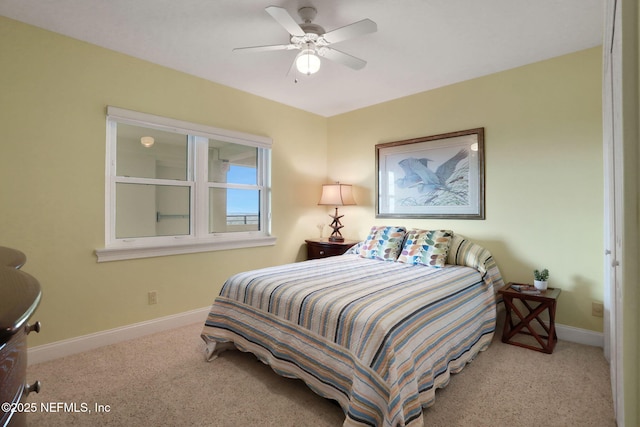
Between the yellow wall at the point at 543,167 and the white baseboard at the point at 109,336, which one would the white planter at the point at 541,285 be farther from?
the white baseboard at the point at 109,336

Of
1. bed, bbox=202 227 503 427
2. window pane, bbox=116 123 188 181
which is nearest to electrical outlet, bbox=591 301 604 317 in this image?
bed, bbox=202 227 503 427

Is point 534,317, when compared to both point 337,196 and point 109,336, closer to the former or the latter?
point 337,196

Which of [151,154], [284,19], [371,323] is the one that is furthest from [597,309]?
[151,154]

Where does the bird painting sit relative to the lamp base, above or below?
above

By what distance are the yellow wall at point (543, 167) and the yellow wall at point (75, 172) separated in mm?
2612

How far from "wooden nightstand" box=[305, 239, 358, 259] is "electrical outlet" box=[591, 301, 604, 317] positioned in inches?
87.7

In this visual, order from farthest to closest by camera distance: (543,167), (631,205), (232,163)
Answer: (232,163)
(543,167)
(631,205)

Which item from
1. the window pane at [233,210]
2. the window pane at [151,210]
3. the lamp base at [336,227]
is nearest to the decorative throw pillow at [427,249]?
the lamp base at [336,227]

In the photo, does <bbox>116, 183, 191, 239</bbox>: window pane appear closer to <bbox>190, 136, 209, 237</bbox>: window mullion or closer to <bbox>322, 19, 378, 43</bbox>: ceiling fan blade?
<bbox>190, 136, 209, 237</bbox>: window mullion

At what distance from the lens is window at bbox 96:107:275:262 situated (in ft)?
9.43

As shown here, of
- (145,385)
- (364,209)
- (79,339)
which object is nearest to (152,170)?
(79,339)

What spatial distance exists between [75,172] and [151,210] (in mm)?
690

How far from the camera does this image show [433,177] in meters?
3.54

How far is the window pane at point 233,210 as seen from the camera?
139 inches
